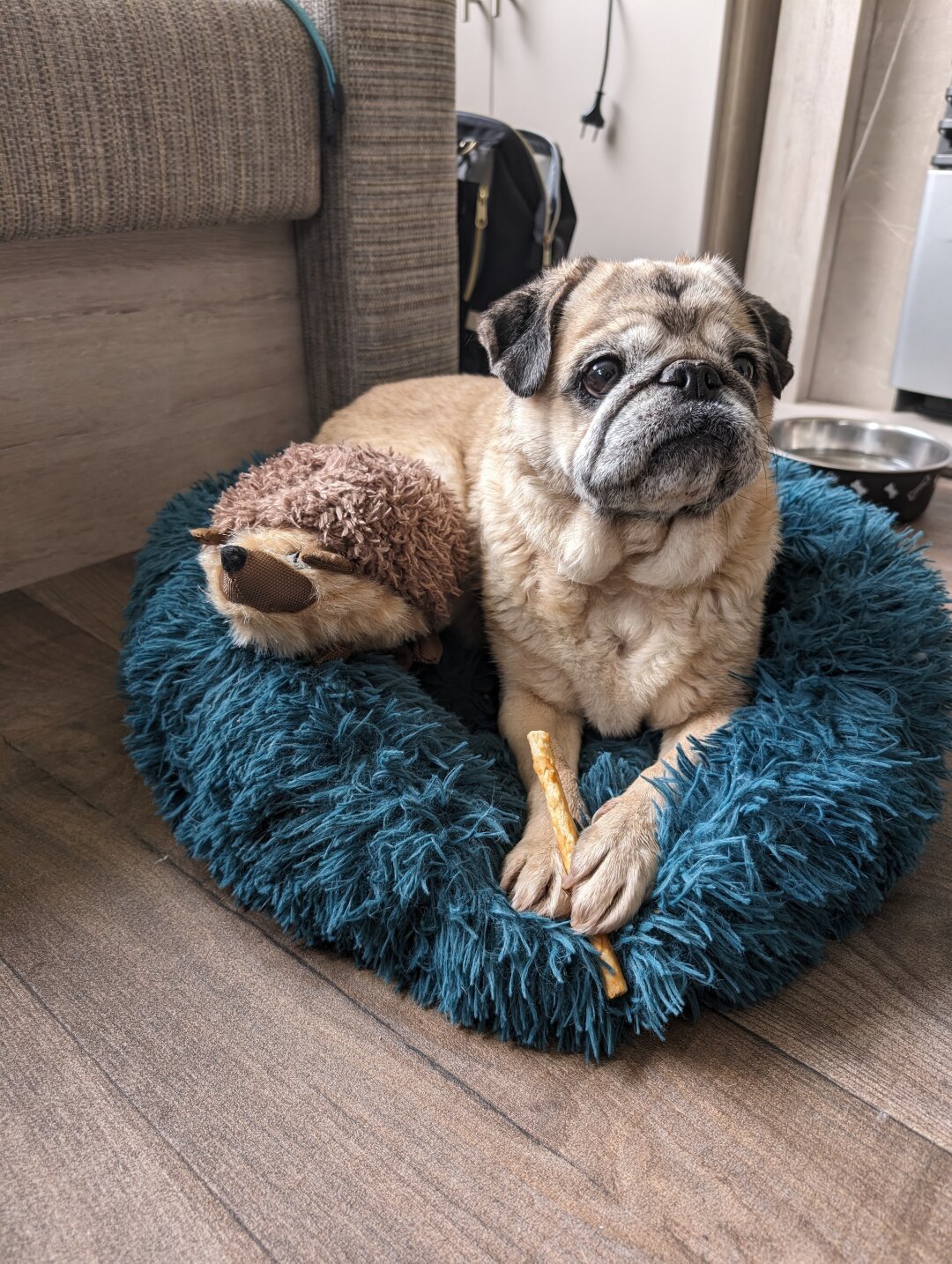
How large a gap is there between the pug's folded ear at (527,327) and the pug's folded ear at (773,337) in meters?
0.25

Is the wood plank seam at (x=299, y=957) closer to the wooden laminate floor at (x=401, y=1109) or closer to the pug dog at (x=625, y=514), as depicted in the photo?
the wooden laminate floor at (x=401, y=1109)

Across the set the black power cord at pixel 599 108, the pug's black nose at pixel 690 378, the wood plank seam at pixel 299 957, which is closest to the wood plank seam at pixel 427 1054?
the wood plank seam at pixel 299 957

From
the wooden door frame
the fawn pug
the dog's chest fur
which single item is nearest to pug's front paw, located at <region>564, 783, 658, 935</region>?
the fawn pug

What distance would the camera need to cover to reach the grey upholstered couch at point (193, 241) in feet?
5.23

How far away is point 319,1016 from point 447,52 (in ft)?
6.39

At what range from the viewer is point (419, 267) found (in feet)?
6.91

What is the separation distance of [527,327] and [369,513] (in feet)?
1.16

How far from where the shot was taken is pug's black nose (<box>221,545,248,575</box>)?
1.15m

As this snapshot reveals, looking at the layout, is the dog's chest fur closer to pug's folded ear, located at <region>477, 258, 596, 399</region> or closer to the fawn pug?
the fawn pug

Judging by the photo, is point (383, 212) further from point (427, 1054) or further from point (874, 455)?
point (427, 1054)

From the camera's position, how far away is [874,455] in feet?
8.12

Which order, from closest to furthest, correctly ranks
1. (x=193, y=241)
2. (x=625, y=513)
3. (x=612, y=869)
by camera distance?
(x=612, y=869), (x=625, y=513), (x=193, y=241)

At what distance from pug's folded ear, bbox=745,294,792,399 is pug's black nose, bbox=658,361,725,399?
0.71 ft

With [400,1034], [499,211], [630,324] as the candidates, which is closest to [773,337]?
[630,324]
